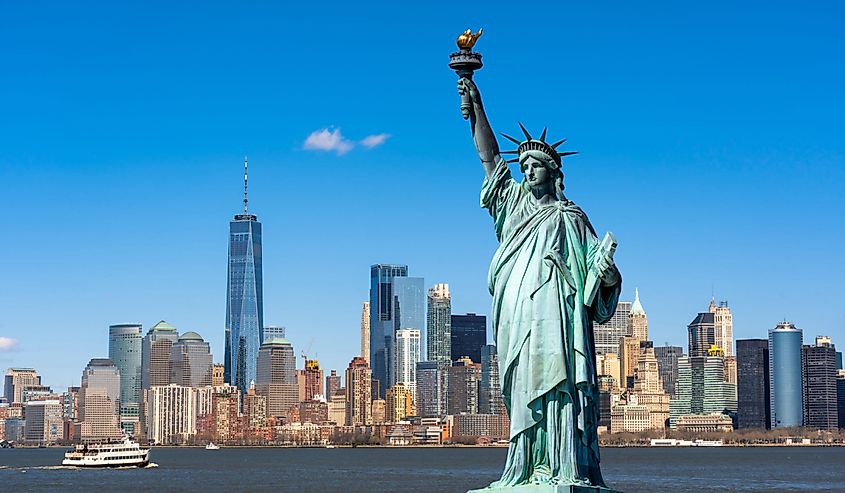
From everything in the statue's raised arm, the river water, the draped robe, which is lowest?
the river water

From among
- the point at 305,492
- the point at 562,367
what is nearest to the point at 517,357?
the point at 562,367

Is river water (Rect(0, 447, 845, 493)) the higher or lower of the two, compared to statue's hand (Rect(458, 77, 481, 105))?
lower

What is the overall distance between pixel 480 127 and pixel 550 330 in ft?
8.21

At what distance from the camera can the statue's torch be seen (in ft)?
56.3

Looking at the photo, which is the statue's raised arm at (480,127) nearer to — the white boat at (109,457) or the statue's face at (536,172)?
the statue's face at (536,172)

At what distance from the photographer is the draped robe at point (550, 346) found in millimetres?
15945

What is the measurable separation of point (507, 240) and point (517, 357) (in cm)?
127

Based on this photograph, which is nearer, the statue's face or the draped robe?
the draped robe

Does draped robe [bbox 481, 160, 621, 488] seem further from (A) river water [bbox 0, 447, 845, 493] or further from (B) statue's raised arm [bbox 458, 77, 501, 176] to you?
(A) river water [bbox 0, 447, 845, 493]

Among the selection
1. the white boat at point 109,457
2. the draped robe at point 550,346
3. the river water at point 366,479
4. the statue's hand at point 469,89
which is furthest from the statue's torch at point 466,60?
the white boat at point 109,457

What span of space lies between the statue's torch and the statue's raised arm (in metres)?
0.04

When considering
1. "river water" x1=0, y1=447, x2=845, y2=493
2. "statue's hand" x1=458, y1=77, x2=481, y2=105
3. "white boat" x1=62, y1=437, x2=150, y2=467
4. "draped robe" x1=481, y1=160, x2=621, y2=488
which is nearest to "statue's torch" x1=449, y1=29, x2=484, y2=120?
"statue's hand" x1=458, y1=77, x2=481, y2=105

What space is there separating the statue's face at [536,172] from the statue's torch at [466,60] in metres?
1.05

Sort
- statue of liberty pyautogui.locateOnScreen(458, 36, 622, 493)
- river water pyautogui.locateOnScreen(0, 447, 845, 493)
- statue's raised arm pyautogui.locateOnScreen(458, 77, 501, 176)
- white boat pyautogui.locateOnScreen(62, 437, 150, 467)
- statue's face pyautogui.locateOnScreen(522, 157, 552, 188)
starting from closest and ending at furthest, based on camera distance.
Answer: statue of liberty pyautogui.locateOnScreen(458, 36, 622, 493), statue's face pyautogui.locateOnScreen(522, 157, 552, 188), statue's raised arm pyautogui.locateOnScreen(458, 77, 501, 176), river water pyautogui.locateOnScreen(0, 447, 845, 493), white boat pyautogui.locateOnScreen(62, 437, 150, 467)
